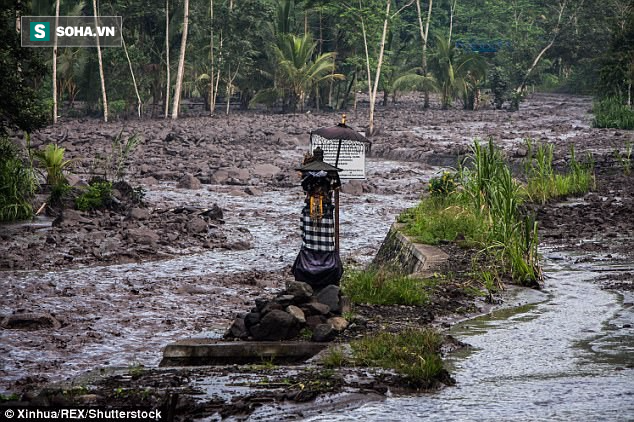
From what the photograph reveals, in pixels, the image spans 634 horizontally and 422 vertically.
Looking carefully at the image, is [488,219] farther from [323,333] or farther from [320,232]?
[323,333]

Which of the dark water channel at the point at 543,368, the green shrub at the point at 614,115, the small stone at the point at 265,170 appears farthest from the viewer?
the green shrub at the point at 614,115

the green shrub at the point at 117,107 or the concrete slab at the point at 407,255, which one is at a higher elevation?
the green shrub at the point at 117,107

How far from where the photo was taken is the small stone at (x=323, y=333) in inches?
387

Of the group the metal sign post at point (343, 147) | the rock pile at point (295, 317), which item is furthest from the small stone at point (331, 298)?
the metal sign post at point (343, 147)

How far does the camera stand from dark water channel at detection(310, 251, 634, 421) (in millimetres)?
7648

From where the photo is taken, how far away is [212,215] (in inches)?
797

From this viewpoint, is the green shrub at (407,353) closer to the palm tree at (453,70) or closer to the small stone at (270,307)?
the small stone at (270,307)

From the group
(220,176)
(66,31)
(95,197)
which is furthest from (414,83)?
(95,197)

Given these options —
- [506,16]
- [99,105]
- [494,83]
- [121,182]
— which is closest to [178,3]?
[99,105]

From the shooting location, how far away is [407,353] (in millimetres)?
8914

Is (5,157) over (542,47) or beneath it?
beneath

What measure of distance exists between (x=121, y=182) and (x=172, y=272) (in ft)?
21.8

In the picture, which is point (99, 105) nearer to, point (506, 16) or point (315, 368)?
point (506, 16)

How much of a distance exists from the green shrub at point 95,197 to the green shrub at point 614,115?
23.5 metres
